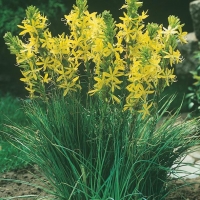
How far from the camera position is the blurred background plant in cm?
319

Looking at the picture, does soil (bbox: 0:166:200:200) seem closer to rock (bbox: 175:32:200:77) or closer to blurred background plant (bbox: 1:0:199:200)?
blurred background plant (bbox: 1:0:199:200)

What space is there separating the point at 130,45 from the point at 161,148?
0.69 metres

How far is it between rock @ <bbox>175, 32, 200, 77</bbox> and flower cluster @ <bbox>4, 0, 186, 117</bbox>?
311 centimetres

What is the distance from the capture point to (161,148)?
3.43 m

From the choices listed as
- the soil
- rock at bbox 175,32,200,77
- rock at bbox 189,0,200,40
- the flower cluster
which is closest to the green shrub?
rock at bbox 175,32,200,77

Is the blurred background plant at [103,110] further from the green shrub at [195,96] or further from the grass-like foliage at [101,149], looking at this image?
the green shrub at [195,96]

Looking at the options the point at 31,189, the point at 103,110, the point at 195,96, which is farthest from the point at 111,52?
the point at 195,96

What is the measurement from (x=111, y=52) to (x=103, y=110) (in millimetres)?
416

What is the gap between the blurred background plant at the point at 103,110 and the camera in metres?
3.19

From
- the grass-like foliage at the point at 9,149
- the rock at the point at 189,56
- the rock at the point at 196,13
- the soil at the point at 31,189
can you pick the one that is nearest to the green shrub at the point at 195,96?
the rock at the point at 189,56

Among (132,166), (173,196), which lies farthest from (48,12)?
(132,166)

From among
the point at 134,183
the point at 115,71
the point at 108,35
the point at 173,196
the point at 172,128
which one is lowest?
the point at 173,196

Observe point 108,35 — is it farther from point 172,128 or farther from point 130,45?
point 172,128

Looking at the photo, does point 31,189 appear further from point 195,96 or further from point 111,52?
point 195,96
